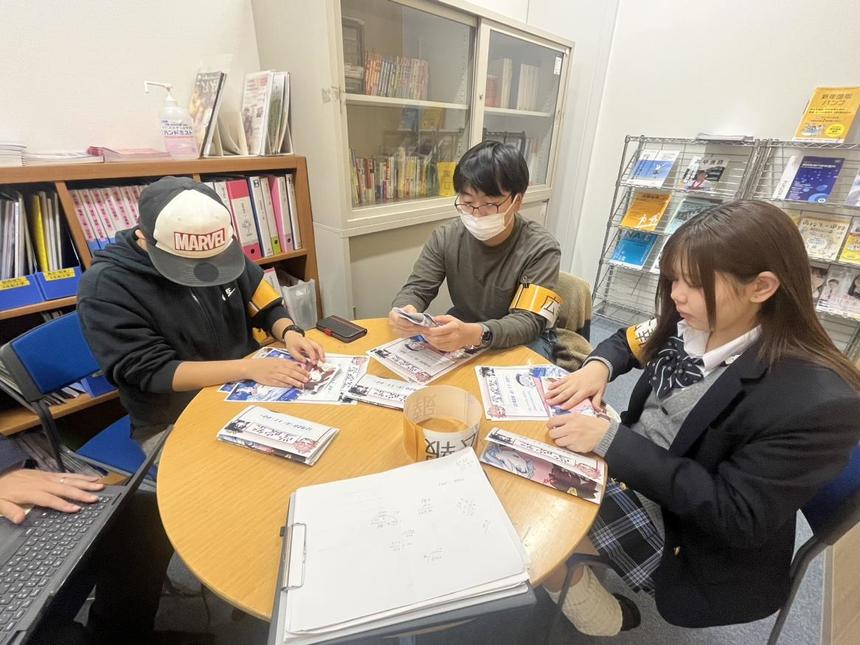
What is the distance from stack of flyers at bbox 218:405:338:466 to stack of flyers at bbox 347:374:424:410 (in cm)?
13

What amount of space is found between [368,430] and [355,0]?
1.80 m

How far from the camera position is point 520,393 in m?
1.00

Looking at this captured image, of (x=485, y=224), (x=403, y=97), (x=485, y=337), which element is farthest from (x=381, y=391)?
(x=403, y=97)

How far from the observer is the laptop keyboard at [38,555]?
2.06 feet

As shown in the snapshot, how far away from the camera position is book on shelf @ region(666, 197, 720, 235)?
2.55 m

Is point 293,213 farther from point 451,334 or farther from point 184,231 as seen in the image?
point 451,334

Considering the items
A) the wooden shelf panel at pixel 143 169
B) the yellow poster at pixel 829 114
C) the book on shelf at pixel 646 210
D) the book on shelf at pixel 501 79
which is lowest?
the book on shelf at pixel 646 210

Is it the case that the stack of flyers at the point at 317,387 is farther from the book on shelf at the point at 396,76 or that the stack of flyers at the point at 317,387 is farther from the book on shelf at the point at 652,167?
the book on shelf at the point at 652,167

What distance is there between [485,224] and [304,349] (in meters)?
0.73

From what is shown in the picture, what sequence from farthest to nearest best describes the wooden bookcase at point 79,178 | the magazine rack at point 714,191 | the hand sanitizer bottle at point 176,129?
1. the magazine rack at point 714,191
2. the hand sanitizer bottle at point 176,129
3. the wooden bookcase at point 79,178

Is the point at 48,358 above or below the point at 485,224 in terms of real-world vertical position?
below

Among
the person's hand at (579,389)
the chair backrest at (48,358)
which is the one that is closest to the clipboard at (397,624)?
the person's hand at (579,389)

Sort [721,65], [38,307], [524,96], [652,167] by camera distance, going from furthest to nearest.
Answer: [524,96], [652,167], [721,65], [38,307]

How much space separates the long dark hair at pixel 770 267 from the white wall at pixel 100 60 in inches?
76.7
